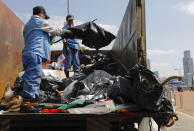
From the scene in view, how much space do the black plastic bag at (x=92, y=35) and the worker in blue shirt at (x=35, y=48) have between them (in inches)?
5.9

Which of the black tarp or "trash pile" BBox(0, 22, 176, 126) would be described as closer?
"trash pile" BBox(0, 22, 176, 126)

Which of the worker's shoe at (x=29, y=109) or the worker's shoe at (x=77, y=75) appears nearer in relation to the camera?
the worker's shoe at (x=29, y=109)

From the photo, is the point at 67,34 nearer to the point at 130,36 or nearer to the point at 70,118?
the point at 130,36

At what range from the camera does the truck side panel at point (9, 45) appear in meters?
3.03

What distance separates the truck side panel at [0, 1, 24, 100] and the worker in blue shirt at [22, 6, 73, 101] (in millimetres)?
336

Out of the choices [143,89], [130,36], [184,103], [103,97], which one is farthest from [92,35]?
[184,103]

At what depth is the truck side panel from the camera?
9.95ft

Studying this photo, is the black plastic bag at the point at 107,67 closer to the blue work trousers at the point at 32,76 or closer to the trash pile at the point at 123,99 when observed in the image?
the trash pile at the point at 123,99

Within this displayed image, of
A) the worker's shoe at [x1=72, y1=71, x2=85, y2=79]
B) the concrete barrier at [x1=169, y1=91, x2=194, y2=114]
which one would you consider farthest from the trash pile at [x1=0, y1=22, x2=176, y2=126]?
the concrete barrier at [x1=169, y1=91, x2=194, y2=114]

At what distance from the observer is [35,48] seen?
2.84 metres

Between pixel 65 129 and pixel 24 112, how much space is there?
0.43 meters

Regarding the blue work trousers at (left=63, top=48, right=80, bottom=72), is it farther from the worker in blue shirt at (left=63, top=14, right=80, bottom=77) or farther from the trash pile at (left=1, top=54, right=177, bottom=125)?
the trash pile at (left=1, top=54, right=177, bottom=125)

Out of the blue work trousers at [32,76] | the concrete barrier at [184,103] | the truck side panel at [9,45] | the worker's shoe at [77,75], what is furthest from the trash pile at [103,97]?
the concrete barrier at [184,103]

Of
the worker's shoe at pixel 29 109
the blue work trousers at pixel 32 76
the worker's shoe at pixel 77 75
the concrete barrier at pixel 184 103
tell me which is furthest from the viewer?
the concrete barrier at pixel 184 103
